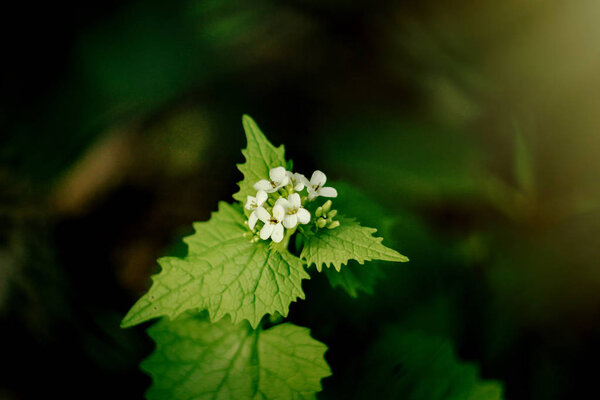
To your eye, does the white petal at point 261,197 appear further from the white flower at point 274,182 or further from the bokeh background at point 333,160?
the bokeh background at point 333,160

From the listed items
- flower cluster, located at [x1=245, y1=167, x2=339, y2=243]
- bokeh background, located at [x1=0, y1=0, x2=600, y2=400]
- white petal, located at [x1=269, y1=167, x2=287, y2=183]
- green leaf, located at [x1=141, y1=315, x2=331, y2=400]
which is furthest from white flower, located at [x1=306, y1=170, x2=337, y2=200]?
bokeh background, located at [x1=0, y1=0, x2=600, y2=400]

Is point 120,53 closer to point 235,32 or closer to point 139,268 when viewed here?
point 235,32

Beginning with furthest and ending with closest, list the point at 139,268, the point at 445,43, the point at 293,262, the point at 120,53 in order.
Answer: the point at 445,43 → the point at 139,268 → the point at 120,53 → the point at 293,262

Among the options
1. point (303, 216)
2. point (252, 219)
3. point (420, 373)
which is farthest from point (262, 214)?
point (420, 373)

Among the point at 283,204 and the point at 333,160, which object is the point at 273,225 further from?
the point at 333,160

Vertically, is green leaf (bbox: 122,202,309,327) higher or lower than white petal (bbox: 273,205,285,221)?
lower

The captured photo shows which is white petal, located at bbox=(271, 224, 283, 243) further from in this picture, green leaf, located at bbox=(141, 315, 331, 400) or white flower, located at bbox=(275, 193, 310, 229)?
green leaf, located at bbox=(141, 315, 331, 400)

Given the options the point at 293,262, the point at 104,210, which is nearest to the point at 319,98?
the point at 104,210

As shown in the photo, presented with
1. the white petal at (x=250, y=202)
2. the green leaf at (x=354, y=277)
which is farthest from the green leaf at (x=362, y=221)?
the white petal at (x=250, y=202)
